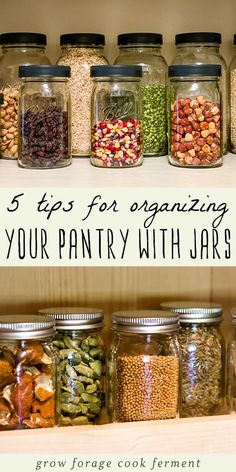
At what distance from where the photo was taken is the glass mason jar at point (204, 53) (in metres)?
1.33

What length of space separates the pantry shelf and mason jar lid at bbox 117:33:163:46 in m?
0.50

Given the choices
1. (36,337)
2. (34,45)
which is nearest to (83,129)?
(34,45)

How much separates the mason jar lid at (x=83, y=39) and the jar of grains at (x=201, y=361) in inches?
14.9

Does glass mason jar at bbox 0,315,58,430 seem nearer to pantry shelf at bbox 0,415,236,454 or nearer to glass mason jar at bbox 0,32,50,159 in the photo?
pantry shelf at bbox 0,415,236,454

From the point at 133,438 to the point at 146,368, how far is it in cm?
11

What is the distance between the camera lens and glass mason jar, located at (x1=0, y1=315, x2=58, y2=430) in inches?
48.3

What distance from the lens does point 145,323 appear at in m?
1.26

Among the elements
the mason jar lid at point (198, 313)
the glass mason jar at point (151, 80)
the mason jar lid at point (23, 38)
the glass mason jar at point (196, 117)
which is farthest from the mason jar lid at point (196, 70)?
the mason jar lid at point (198, 313)

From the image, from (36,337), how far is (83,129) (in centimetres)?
29

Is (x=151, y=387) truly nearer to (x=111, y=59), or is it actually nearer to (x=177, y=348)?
(x=177, y=348)

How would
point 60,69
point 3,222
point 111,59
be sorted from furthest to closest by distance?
point 111,59 → point 60,69 → point 3,222

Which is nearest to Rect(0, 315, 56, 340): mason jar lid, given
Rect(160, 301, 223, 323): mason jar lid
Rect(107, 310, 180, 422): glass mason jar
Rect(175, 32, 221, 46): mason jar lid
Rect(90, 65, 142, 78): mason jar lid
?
Rect(107, 310, 180, 422): glass mason jar

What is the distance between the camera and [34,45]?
133 centimetres

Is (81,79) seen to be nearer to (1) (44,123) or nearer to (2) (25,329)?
(1) (44,123)
